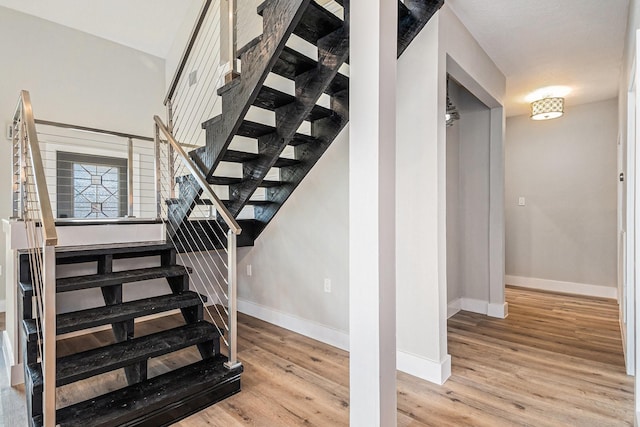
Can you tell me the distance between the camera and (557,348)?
109 inches

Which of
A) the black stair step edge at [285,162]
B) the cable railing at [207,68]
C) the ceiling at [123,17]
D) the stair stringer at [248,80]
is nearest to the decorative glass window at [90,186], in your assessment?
the cable railing at [207,68]

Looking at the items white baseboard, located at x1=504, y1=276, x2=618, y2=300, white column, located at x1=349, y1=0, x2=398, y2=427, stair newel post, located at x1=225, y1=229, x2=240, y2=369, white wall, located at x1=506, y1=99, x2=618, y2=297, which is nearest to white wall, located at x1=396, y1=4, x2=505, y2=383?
white column, located at x1=349, y1=0, x2=398, y2=427

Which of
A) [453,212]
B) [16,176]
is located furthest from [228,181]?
[453,212]

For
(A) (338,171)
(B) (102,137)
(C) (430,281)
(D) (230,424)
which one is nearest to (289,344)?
(D) (230,424)

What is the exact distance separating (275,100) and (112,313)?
67.2 inches

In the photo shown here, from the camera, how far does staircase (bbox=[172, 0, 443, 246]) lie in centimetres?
198

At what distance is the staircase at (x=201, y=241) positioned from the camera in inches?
70.2

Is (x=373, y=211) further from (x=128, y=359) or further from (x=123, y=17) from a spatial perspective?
(x=123, y=17)

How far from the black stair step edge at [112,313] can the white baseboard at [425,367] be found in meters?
1.51

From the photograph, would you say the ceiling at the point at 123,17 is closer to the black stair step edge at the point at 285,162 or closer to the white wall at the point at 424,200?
the black stair step edge at the point at 285,162

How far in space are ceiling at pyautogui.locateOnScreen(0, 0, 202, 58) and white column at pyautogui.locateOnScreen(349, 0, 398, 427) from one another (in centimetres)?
424

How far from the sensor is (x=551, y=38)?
2.76 m

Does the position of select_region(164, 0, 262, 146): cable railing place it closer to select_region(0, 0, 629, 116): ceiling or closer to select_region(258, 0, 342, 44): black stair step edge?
select_region(0, 0, 629, 116): ceiling

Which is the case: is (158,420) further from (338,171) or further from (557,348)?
(557,348)
